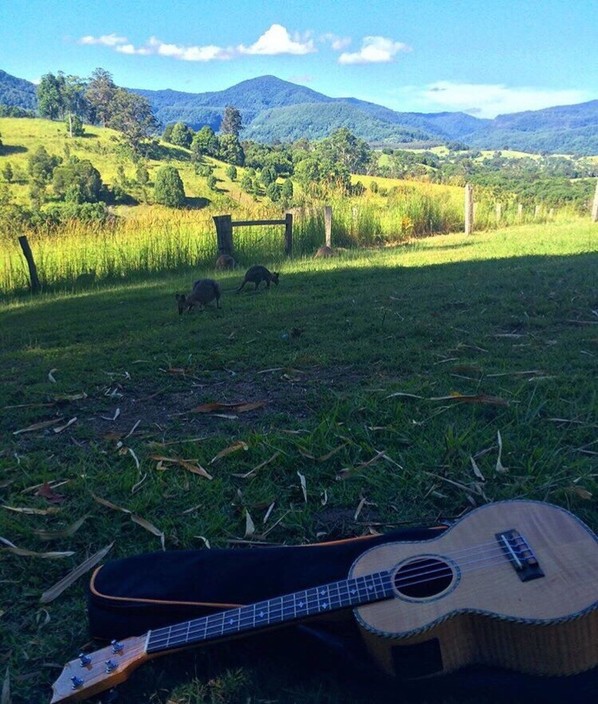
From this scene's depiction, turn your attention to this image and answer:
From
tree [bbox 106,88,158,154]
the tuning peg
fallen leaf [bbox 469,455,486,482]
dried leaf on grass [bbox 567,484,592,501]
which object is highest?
tree [bbox 106,88,158,154]

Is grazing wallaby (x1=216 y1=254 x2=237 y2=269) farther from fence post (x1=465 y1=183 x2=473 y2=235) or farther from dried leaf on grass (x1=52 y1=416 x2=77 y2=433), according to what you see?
dried leaf on grass (x1=52 y1=416 x2=77 y2=433)

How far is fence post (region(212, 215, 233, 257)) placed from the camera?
12.9m

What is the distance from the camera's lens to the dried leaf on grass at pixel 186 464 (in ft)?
10.5

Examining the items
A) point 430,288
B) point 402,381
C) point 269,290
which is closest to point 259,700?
point 402,381

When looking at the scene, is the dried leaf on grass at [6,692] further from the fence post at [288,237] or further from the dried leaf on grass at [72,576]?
the fence post at [288,237]

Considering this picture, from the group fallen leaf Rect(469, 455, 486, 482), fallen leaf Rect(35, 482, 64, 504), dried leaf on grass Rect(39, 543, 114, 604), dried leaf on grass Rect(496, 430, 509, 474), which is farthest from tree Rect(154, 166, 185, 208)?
dried leaf on grass Rect(39, 543, 114, 604)

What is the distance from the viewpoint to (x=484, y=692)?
1791 millimetres

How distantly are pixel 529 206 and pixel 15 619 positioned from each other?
24398 millimetres

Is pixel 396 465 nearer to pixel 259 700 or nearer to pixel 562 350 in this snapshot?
pixel 259 700

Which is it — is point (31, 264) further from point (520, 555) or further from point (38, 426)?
point (520, 555)

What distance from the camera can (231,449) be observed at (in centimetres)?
338

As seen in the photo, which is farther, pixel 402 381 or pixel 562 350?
pixel 562 350

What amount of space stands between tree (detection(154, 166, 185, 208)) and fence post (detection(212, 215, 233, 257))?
4379 centimetres

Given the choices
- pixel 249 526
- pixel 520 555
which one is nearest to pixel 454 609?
pixel 520 555
